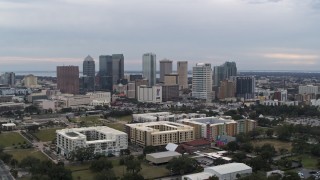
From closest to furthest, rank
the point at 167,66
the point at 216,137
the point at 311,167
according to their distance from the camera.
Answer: the point at 311,167, the point at 216,137, the point at 167,66

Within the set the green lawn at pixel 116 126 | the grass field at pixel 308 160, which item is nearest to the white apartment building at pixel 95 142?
the green lawn at pixel 116 126

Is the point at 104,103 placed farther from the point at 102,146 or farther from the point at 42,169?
the point at 42,169

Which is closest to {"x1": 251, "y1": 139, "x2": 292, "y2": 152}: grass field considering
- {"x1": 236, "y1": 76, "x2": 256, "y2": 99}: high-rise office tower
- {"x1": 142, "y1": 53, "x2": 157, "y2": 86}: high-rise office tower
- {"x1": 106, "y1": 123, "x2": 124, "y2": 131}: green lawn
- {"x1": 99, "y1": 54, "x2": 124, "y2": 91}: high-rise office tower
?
{"x1": 106, "y1": 123, "x2": 124, "y2": 131}: green lawn

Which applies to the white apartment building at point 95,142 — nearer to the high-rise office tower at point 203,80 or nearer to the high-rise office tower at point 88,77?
the high-rise office tower at point 203,80

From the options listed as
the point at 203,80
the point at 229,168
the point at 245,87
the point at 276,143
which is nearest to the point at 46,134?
the point at 276,143

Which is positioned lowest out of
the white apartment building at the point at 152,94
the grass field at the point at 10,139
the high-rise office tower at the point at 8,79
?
the grass field at the point at 10,139

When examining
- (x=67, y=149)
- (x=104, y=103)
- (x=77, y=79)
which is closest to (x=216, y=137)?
(x=67, y=149)
